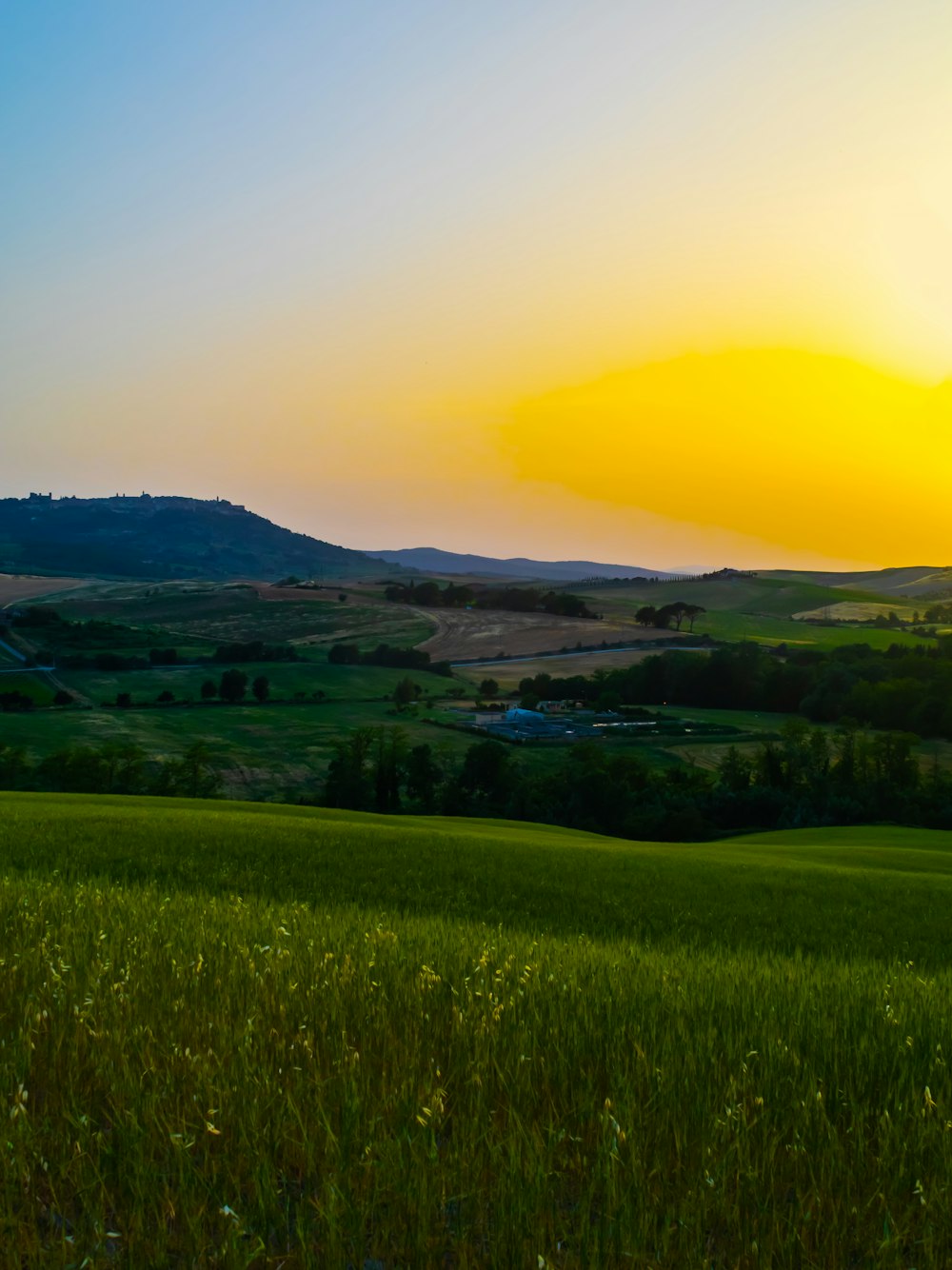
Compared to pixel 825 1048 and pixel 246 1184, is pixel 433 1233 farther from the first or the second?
pixel 825 1048

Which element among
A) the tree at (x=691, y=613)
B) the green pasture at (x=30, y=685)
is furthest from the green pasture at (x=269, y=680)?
the tree at (x=691, y=613)

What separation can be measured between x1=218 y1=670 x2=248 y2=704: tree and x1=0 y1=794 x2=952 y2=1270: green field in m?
103

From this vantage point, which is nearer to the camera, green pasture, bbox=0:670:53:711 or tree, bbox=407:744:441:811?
tree, bbox=407:744:441:811

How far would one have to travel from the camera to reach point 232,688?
109312 mm

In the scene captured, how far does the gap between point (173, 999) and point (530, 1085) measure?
99.4 inches

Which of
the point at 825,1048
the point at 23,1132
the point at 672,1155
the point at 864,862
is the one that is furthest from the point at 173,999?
the point at 864,862

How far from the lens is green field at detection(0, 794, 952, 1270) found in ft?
12.1

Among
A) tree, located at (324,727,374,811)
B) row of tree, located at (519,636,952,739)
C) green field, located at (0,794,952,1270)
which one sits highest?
green field, located at (0,794,952,1270)

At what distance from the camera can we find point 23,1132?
4242 millimetres

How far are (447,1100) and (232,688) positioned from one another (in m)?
108

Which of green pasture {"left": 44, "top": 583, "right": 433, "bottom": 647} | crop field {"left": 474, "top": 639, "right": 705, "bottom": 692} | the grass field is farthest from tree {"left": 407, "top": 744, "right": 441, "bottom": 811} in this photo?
green pasture {"left": 44, "top": 583, "right": 433, "bottom": 647}

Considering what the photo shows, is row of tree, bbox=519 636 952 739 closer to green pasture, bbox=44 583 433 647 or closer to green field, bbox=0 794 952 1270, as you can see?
A: green pasture, bbox=44 583 433 647

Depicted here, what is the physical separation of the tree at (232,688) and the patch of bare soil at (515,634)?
30395 mm

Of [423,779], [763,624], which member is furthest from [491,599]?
[423,779]
